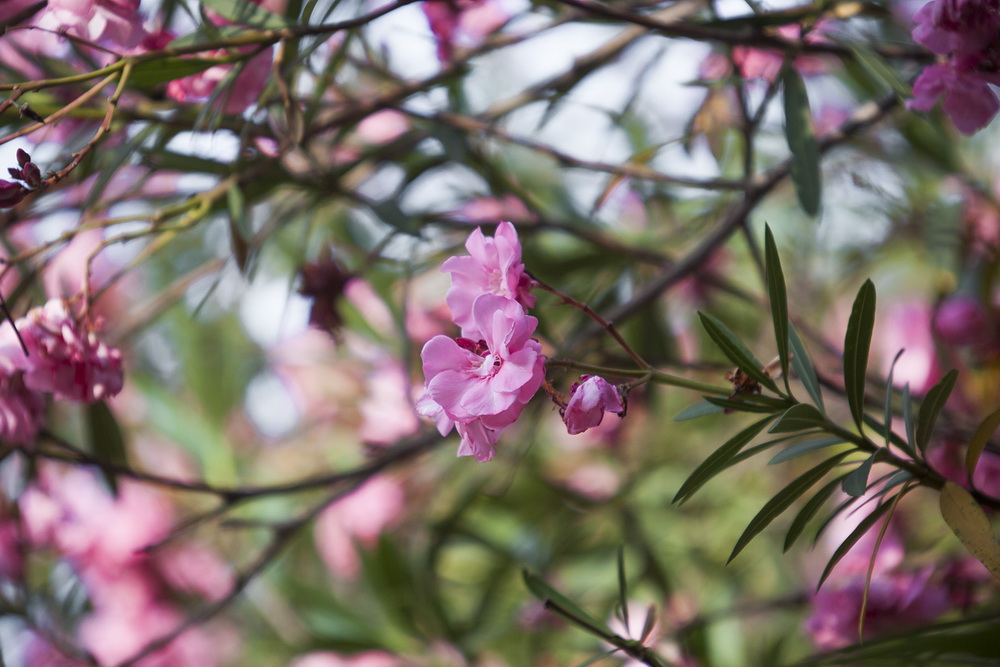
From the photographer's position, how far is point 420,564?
1.16 metres

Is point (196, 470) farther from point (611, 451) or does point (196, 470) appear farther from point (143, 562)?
point (611, 451)

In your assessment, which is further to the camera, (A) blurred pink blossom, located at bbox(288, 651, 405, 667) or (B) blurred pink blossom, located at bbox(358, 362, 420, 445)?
(B) blurred pink blossom, located at bbox(358, 362, 420, 445)

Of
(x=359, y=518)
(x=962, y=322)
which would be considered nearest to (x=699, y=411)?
(x=962, y=322)

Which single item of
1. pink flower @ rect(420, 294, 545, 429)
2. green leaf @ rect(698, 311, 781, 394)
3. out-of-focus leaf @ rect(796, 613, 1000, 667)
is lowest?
out-of-focus leaf @ rect(796, 613, 1000, 667)

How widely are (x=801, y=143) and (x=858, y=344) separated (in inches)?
9.6

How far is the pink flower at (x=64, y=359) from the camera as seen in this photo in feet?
2.09

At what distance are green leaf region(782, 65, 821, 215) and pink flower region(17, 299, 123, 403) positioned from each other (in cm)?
58

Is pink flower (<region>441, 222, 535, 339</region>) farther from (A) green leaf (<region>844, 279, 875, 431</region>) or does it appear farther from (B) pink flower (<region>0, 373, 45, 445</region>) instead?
(B) pink flower (<region>0, 373, 45, 445</region>)

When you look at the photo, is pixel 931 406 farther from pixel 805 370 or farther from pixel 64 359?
pixel 64 359

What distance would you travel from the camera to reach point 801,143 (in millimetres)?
719

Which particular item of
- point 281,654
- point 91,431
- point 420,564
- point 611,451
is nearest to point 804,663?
point 420,564

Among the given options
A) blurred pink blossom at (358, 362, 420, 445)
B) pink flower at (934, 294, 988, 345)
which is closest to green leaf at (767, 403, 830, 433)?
pink flower at (934, 294, 988, 345)

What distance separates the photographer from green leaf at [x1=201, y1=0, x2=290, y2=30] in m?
0.65

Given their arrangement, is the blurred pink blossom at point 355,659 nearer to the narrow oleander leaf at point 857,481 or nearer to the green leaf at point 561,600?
the green leaf at point 561,600
